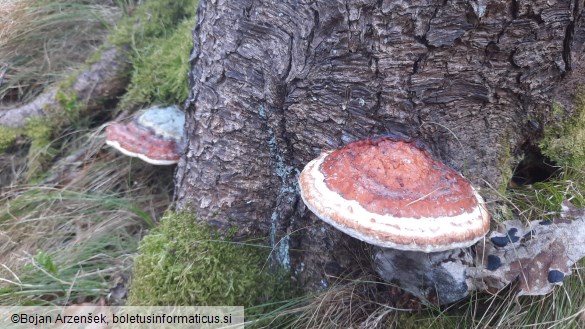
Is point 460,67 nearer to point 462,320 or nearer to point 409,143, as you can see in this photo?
point 409,143

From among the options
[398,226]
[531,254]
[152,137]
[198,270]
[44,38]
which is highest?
[398,226]

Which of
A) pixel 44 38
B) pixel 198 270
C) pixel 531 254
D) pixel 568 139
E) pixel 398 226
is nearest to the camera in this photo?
pixel 398 226

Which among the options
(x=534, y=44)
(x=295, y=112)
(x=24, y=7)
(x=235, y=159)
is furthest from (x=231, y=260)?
(x=24, y=7)

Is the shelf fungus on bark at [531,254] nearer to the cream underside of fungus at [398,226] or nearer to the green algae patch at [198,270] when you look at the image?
the cream underside of fungus at [398,226]

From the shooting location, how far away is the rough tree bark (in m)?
1.83

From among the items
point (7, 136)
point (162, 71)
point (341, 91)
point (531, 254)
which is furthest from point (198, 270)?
point (7, 136)

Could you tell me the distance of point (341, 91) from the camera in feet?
6.61

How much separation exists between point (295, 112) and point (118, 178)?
194 cm

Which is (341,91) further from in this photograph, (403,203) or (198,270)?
(198,270)

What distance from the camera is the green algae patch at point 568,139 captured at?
7.14ft

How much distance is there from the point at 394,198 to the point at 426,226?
0.15 m

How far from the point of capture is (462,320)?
6.73ft

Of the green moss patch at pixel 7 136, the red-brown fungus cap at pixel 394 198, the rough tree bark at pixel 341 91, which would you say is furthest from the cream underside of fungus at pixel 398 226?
the green moss patch at pixel 7 136

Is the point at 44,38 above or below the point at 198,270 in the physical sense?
above
